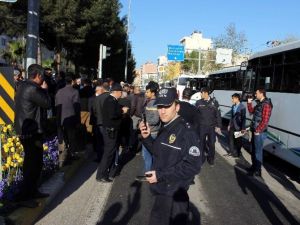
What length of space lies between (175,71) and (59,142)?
12062 centimetres

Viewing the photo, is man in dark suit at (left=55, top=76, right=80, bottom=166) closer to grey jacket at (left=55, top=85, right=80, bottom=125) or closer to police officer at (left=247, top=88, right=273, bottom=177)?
grey jacket at (left=55, top=85, right=80, bottom=125)

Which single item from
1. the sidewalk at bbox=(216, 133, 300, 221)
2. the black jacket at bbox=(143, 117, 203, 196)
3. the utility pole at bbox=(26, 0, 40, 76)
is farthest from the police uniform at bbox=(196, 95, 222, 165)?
the black jacket at bbox=(143, 117, 203, 196)

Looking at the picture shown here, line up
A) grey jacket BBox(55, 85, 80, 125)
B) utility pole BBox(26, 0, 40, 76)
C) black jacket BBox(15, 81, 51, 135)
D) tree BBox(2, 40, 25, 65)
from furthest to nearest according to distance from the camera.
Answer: tree BBox(2, 40, 25, 65) → grey jacket BBox(55, 85, 80, 125) → utility pole BBox(26, 0, 40, 76) → black jacket BBox(15, 81, 51, 135)

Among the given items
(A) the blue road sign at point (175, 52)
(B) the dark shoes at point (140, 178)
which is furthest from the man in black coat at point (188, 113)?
(A) the blue road sign at point (175, 52)

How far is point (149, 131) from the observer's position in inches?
186

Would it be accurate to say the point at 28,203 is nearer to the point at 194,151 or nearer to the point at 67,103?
the point at 194,151

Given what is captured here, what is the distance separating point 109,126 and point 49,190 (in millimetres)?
1994

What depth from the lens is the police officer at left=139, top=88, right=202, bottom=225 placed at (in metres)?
4.18

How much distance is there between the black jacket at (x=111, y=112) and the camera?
30.3 feet

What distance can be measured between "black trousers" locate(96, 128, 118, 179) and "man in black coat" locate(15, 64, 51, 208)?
8.15 feet

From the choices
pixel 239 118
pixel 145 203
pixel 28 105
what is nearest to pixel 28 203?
pixel 28 105

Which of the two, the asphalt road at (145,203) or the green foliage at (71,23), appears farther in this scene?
the green foliage at (71,23)

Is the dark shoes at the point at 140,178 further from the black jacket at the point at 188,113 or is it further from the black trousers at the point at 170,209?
the black trousers at the point at 170,209

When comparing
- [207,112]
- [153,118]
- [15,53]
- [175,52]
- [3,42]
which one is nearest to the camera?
[153,118]
